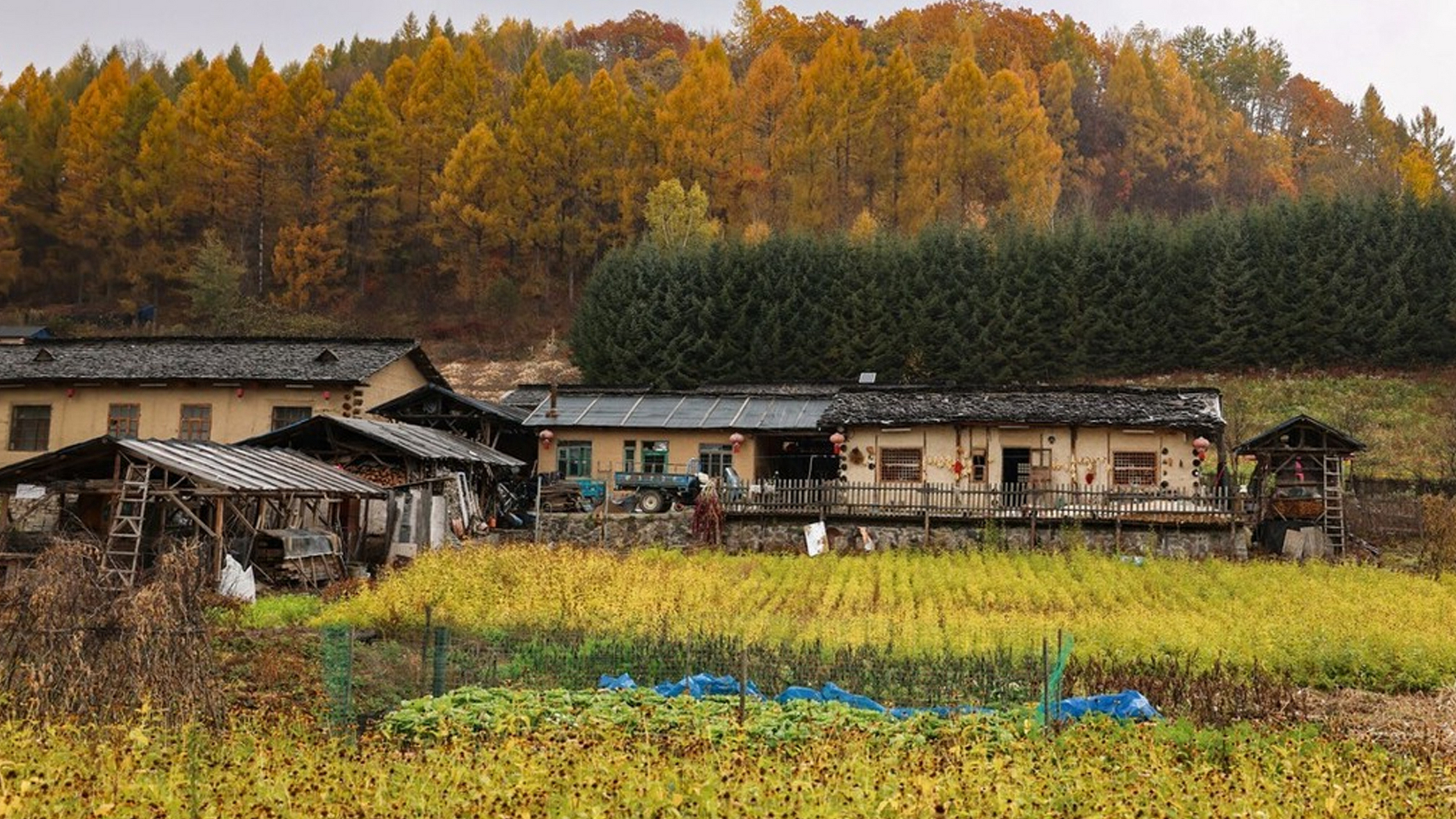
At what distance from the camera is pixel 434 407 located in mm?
39625

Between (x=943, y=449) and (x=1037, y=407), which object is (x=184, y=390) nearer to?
(x=943, y=449)

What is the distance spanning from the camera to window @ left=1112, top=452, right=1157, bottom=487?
31984 millimetres

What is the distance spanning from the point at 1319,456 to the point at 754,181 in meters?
45.8

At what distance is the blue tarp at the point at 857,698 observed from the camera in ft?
40.9

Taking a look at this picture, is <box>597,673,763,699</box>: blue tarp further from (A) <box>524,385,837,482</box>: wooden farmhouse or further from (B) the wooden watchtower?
(A) <box>524,385,837,482</box>: wooden farmhouse

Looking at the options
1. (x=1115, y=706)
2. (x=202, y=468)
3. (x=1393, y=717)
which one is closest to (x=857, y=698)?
(x=1115, y=706)

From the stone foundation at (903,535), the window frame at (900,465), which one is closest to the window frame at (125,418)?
the stone foundation at (903,535)

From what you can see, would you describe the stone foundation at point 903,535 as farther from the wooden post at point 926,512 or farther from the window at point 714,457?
the window at point 714,457

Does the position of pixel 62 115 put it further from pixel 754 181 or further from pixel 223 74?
pixel 754 181

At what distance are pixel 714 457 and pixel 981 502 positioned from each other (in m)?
9.88

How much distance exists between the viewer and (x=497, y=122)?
7444 centimetres

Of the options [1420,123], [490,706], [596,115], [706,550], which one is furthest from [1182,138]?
[490,706]

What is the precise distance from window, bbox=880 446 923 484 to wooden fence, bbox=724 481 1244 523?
1205 mm

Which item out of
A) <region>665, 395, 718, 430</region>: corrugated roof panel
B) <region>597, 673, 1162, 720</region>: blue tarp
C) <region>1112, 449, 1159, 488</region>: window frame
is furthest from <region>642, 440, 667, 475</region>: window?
<region>597, 673, 1162, 720</region>: blue tarp
